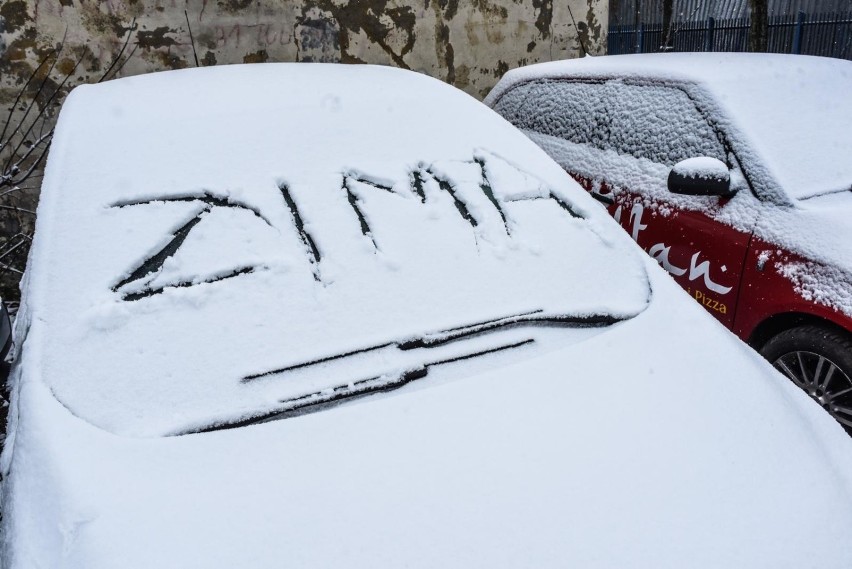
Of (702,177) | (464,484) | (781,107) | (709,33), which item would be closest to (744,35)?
(709,33)

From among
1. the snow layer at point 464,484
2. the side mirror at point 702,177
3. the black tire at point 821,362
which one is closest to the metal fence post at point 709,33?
the side mirror at point 702,177

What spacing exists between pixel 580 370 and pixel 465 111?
3.46 feet

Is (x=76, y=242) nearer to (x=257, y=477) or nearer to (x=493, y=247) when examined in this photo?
(x=257, y=477)

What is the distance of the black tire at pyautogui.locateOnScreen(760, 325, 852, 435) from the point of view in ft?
7.67

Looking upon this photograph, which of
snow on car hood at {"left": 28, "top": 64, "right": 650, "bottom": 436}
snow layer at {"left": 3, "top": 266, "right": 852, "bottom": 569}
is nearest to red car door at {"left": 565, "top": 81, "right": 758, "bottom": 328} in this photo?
snow on car hood at {"left": 28, "top": 64, "right": 650, "bottom": 436}

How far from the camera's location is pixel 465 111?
6.90ft

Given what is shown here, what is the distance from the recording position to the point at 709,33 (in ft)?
42.5

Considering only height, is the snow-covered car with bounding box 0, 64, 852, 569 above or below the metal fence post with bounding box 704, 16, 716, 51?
below

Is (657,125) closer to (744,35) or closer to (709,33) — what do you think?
(744,35)

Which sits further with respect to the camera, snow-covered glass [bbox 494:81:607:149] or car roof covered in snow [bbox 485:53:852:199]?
snow-covered glass [bbox 494:81:607:149]

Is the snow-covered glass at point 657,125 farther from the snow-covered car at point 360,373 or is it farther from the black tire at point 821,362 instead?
Result: the snow-covered car at point 360,373

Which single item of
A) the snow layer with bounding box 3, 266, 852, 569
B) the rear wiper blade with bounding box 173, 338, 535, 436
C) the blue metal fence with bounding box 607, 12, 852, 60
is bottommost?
the snow layer with bounding box 3, 266, 852, 569

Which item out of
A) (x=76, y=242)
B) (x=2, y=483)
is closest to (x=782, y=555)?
(x=2, y=483)

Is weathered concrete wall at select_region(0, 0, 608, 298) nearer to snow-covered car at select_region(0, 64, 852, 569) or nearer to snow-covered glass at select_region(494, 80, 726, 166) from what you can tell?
snow-covered glass at select_region(494, 80, 726, 166)
